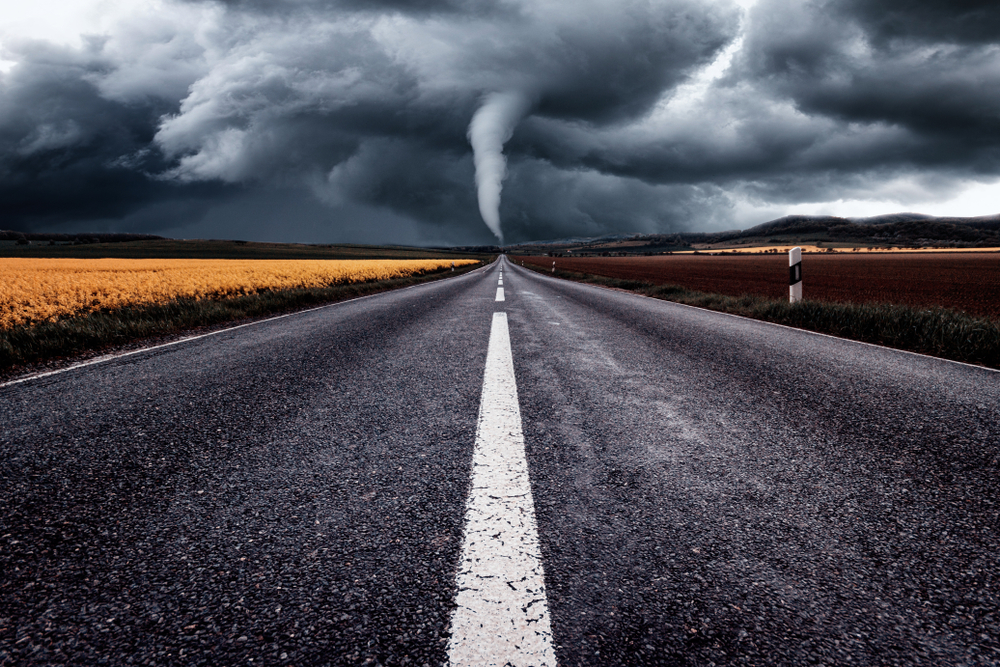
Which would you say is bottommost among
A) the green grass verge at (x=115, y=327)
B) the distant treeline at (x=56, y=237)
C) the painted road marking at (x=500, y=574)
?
the painted road marking at (x=500, y=574)

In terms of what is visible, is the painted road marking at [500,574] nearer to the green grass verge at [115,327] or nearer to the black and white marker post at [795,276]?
the green grass verge at [115,327]

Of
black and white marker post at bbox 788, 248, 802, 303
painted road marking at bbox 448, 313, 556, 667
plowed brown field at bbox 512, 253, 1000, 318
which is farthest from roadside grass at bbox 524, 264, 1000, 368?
painted road marking at bbox 448, 313, 556, 667

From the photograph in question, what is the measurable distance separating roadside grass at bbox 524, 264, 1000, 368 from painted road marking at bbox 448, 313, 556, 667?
5.65 meters

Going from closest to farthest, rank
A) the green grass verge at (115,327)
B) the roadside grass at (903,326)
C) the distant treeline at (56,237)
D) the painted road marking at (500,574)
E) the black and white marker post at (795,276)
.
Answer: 1. the painted road marking at (500,574)
2. the green grass verge at (115,327)
3. the roadside grass at (903,326)
4. the black and white marker post at (795,276)
5. the distant treeline at (56,237)

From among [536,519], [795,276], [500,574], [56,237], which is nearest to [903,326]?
[795,276]

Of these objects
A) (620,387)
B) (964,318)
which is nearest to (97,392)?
(620,387)

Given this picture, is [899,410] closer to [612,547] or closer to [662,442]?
[662,442]

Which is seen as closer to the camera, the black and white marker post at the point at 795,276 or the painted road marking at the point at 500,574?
the painted road marking at the point at 500,574

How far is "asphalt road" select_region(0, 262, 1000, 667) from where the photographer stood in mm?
1141

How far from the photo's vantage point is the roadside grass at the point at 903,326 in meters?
5.21

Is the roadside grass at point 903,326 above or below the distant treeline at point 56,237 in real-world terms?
below

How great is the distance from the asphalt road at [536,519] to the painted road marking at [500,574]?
0.04m

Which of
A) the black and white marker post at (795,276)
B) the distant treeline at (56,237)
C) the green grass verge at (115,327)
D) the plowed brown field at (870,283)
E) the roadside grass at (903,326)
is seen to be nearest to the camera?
the green grass verge at (115,327)

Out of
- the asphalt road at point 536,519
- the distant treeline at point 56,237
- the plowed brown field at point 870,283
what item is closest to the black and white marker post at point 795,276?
the plowed brown field at point 870,283
